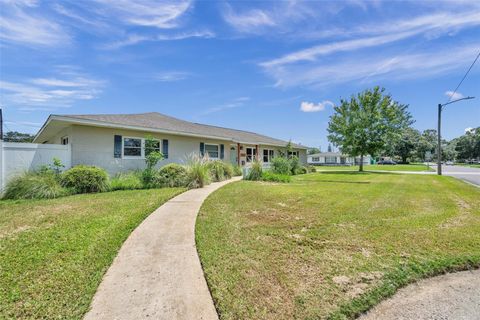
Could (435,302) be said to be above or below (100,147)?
below

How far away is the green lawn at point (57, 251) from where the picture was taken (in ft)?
8.46

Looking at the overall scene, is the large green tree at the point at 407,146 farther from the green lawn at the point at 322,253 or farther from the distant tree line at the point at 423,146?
the green lawn at the point at 322,253

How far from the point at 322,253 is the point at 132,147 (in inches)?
478

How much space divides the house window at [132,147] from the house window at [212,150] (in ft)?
17.6

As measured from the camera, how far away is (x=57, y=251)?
3850mm

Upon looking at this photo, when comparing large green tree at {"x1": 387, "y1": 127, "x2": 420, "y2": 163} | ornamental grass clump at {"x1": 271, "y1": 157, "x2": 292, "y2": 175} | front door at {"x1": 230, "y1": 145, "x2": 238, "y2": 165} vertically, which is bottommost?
ornamental grass clump at {"x1": 271, "y1": 157, "x2": 292, "y2": 175}

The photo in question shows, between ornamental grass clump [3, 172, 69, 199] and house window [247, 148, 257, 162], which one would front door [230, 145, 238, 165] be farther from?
ornamental grass clump [3, 172, 69, 199]

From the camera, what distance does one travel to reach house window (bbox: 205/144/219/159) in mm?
17869

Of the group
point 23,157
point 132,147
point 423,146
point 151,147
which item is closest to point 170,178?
point 151,147

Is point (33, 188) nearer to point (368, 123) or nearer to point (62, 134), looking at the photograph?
point (62, 134)

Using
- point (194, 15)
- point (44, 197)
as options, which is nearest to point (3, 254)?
point (44, 197)

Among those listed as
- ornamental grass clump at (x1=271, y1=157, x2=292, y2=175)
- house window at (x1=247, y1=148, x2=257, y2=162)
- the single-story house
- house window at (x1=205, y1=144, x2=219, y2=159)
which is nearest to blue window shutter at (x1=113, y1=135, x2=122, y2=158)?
the single-story house

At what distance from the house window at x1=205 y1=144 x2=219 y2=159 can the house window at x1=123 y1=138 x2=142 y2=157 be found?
17.6 ft

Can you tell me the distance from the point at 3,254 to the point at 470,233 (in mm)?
8631
